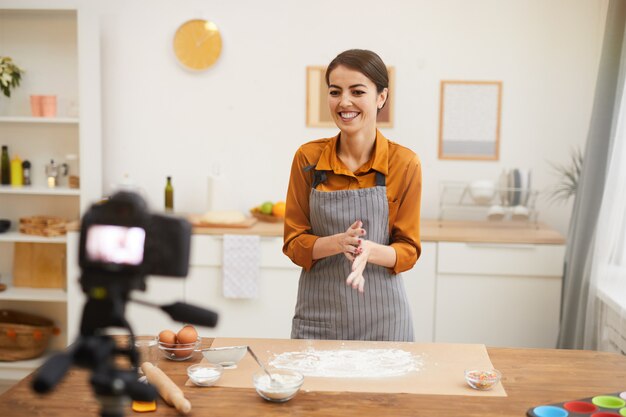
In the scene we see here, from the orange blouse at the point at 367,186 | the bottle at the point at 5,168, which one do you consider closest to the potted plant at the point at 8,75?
the bottle at the point at 5,168

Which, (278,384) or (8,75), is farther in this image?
(8,75)

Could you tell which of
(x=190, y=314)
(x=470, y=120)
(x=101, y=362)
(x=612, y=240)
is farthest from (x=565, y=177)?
(x=101, y=362)

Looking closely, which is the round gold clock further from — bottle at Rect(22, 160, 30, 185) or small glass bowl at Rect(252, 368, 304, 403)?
small glass bowl at Rect(252, 368, 304, 403)

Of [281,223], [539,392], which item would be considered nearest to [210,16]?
[281,223]

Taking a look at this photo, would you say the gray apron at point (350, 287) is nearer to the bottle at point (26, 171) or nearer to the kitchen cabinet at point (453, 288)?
the kitchen cabinet at point (453, 288)

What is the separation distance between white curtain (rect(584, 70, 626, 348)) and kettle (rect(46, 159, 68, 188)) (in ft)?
10.0

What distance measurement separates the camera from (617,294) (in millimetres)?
3084

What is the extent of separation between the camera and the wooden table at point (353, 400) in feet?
5.14

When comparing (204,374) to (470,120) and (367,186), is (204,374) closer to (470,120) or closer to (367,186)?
(367,186)

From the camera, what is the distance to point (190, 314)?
938 mm

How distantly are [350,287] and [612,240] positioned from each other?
156 cm

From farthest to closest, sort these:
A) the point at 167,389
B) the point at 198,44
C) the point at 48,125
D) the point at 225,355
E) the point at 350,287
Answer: the point at 48,125
the point at 198,44
the point at 350,287
the point at 225,355
the point at 167,389

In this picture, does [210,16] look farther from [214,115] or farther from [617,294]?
[617,294]

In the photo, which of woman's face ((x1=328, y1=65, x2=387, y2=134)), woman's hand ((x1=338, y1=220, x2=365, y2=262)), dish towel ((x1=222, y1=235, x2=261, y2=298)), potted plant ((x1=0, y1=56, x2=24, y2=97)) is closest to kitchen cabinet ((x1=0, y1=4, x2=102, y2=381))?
potted plant ((x1=0, y1=56, x2=24, y2=97))
